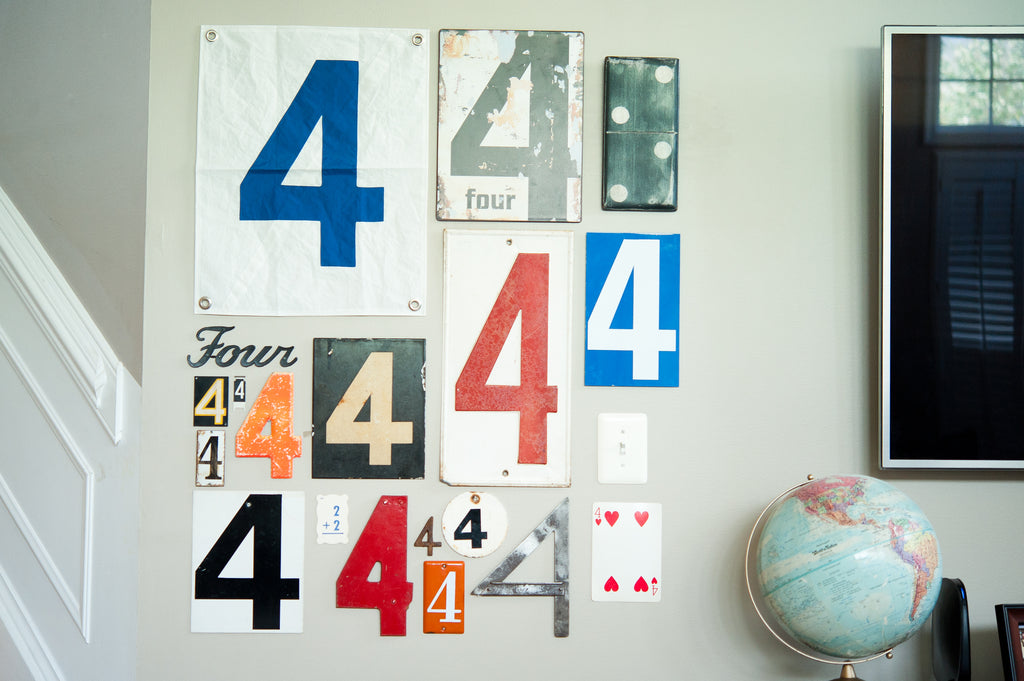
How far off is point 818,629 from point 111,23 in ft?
7.26

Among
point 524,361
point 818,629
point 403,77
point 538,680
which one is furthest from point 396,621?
point 403,77

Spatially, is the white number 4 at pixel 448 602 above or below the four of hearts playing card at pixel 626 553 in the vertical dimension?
below

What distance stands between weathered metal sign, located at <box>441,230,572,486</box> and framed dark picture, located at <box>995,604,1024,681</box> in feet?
3.39

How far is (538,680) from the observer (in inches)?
64.8

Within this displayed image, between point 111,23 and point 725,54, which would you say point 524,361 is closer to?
point 725,54

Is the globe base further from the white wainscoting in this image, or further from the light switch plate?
the white wainscoting

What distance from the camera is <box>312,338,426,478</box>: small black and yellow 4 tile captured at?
1.66 meters

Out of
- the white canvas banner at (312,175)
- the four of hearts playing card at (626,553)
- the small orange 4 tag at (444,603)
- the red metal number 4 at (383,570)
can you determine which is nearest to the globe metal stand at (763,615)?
the four of hearts playing card at (626,553)

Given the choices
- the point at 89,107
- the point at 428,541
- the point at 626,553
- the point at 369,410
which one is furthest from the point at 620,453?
the point at 89,107

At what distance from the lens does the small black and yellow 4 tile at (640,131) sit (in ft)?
5.47

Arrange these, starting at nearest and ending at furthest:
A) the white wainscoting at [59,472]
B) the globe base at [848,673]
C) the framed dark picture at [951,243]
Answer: the globe base at [848,673]
the framed dark picture at [951,243]
the white wainscoting at [59,472]

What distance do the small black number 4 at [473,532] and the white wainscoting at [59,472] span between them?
0.84 metres

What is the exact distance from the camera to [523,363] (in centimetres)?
167

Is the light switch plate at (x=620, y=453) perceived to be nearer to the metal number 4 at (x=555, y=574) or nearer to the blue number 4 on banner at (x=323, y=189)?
the metal number 4 at (x=555, y=574)
